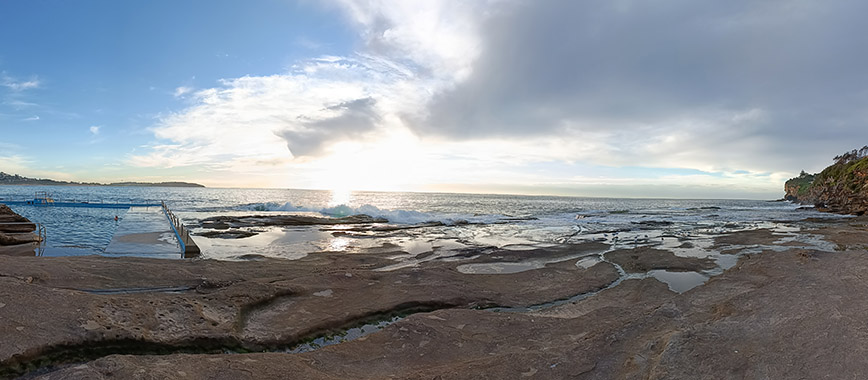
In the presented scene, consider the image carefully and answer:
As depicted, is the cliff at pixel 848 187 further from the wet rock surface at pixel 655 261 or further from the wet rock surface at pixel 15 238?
the wet rock surface at pixel 15 238

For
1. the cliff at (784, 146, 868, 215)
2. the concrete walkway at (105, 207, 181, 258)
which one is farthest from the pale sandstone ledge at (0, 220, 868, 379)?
the cliff at (784, 146, 868, 215)

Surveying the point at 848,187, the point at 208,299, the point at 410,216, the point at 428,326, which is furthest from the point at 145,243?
the point at 848,187

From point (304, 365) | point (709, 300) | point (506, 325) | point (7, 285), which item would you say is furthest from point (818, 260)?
point (7, 285)

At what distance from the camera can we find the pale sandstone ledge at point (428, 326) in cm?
504

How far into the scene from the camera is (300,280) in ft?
36.0

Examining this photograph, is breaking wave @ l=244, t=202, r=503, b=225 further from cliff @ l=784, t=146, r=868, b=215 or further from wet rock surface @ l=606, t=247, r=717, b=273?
cliff @ l=784, t=146, r=868, b=215

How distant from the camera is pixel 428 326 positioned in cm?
751

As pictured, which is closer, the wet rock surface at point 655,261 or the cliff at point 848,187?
the wet rock surface at point 655,261

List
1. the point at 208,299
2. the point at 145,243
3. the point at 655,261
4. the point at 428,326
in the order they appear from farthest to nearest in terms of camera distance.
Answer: the point at 145,243 < the point at 655,261 < the point at 208,299 < the point at 428,326

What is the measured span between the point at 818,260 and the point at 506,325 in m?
12.6

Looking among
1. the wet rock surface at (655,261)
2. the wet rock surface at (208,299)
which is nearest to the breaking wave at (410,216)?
the wet rock surface at (655,261)

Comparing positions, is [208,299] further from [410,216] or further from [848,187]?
[848,187]

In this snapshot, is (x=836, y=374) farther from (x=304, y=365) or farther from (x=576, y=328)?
(x=304, y=365)

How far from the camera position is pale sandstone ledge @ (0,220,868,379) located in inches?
199
